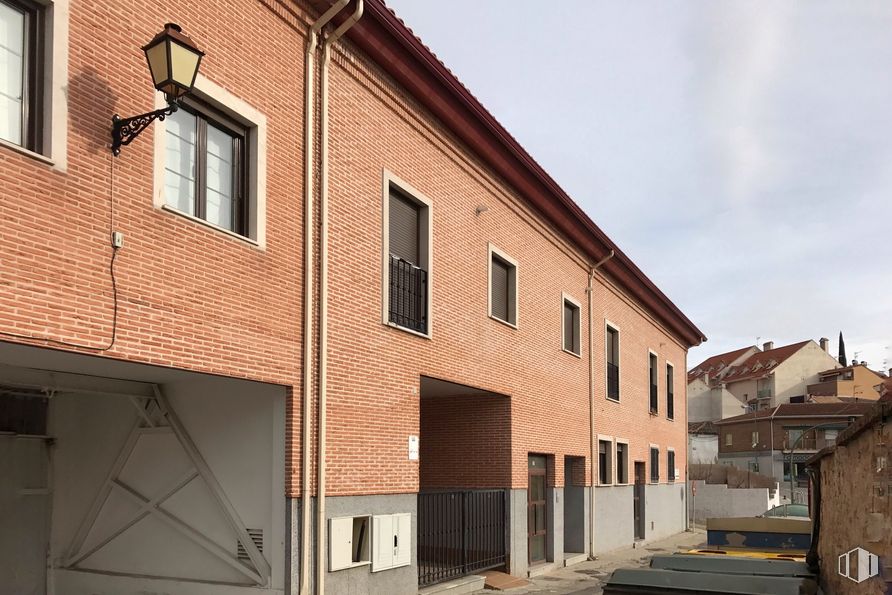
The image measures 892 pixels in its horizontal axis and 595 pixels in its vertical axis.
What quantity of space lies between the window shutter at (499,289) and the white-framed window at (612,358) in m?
6.55

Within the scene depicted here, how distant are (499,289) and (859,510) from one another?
379 inches

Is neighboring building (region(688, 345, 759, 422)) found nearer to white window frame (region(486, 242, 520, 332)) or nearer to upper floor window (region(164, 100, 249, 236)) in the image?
white window frame (region(486, 242, 520, 332))

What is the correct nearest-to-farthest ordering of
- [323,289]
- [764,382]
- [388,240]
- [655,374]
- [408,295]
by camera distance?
[323,289]
[388,240]
[408,295]
[655,374]
[764,382]

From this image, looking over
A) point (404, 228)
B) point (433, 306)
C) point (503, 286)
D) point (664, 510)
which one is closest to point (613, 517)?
point (664, 510)

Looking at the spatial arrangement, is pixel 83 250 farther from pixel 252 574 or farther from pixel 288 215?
pixel 252 574

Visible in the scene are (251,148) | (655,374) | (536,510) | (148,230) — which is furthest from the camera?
(655,374)

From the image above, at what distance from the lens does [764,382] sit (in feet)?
251

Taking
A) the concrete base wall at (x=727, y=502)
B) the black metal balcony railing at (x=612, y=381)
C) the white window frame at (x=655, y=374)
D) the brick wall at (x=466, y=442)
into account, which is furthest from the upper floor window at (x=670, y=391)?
the brick wall at (x=466, y=442)

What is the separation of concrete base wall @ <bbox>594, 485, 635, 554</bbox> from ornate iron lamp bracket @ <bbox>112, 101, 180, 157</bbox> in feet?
50.0

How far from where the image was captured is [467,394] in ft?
49.8

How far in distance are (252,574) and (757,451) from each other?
6381 cm

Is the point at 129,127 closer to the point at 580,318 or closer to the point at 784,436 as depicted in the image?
the point at 580,318

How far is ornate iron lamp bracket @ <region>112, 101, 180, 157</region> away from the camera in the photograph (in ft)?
23.3

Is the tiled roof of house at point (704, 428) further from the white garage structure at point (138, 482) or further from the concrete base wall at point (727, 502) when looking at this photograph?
the white garage structure at point (138, 482)
